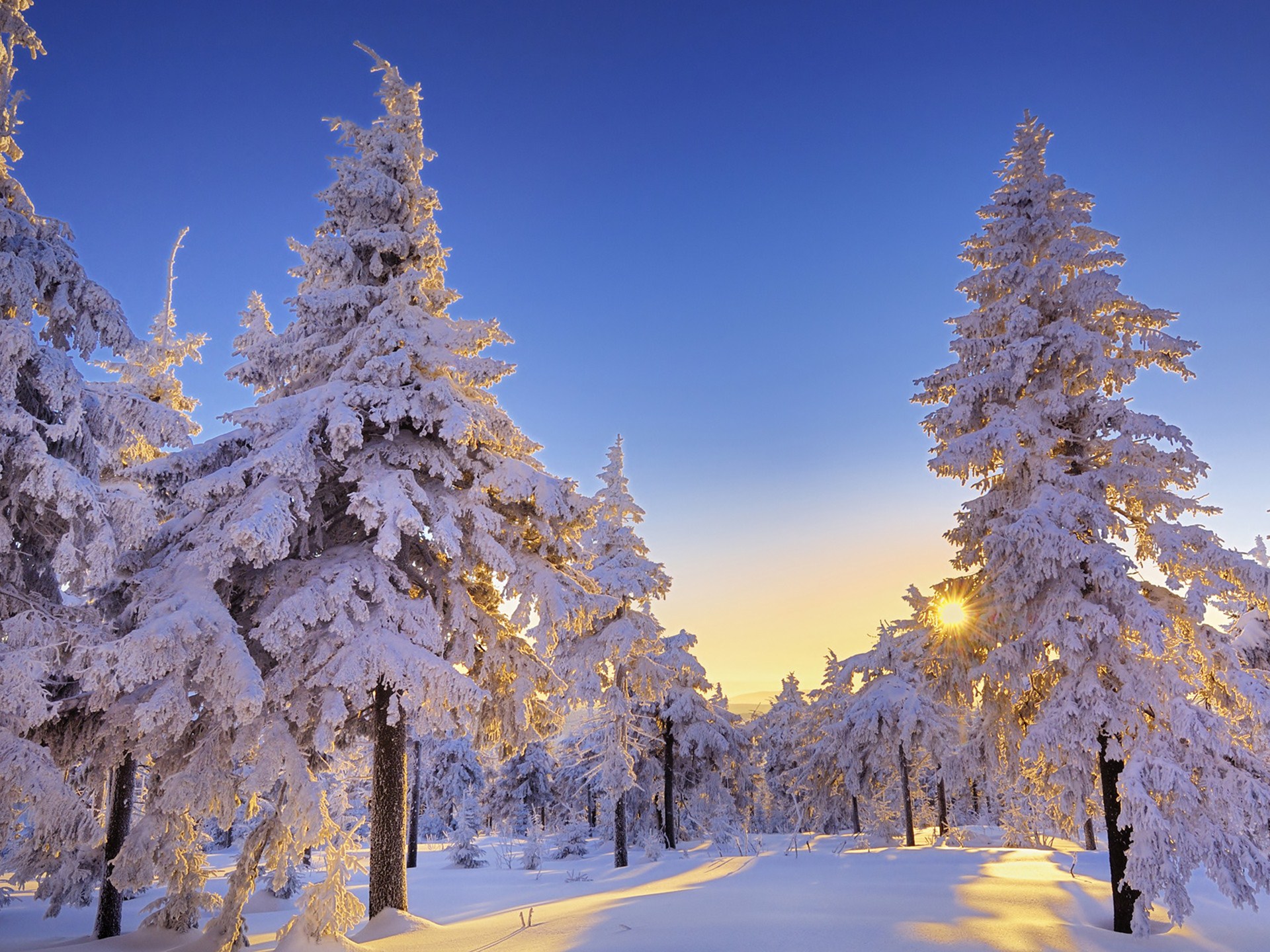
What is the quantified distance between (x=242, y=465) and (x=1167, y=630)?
13.3 metres

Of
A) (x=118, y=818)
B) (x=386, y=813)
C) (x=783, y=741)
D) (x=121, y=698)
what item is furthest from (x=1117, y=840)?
(x=783, y=741)

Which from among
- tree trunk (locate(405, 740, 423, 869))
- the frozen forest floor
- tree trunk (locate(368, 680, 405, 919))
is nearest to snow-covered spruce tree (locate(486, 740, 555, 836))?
tree trunk (locate(405, 740, 423, 869))

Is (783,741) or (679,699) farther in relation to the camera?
(783,741)

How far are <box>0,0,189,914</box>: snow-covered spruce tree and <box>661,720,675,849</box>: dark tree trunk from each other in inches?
825

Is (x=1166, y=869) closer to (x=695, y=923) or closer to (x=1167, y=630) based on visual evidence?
(x=1167, y=630)

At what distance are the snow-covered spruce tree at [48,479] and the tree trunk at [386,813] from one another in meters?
3.47

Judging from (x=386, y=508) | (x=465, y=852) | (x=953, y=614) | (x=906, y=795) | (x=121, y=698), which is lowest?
(x=465, y=852)

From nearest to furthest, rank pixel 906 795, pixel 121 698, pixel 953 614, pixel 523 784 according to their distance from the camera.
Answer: pixel 121 698, pixel 953 614, pixel 906 795, pixel 523 784

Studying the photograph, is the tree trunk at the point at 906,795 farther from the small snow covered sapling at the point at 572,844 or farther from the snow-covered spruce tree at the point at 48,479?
the snow-covered spruce tree at the point at 48,479

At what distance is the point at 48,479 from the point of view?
8.02 meters

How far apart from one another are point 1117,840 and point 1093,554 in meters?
4.12

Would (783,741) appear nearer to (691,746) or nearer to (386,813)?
(691,746)

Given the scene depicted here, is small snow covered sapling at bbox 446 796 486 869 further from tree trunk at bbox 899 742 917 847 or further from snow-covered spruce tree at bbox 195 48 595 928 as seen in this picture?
snow-covered spruce tree at bbox 195 48 595 928

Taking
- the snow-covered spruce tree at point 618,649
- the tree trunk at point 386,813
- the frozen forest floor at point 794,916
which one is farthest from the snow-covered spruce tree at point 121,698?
the snow-covered spruce tree at point 618,649
